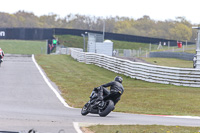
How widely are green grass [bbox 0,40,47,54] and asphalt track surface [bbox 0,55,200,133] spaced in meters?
A: 56.1

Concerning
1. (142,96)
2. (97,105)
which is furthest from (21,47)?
(97,105)

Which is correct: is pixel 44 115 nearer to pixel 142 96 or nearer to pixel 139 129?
pixel 139 129

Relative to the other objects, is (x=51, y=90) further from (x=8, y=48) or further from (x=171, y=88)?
(x=8, y=48)

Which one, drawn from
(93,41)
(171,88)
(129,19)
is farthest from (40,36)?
(129,19)

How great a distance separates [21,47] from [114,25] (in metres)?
80.3

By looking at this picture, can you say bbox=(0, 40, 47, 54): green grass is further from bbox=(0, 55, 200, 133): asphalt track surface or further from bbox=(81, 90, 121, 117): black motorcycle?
bbox=(81, 90, 121, 117): black motorcycle

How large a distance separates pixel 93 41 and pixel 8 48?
29330 mm

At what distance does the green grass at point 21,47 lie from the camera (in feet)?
248

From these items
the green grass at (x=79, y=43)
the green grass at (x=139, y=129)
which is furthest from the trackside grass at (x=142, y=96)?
the green grass at (x=79, y=43)

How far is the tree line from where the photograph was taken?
4975 inches

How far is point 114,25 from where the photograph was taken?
515ft

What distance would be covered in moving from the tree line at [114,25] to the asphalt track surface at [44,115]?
10721 centimetres

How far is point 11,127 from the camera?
886 centimetres

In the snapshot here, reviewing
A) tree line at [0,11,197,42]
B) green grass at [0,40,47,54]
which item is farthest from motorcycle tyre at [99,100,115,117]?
tree line at [0,11,197,42]
